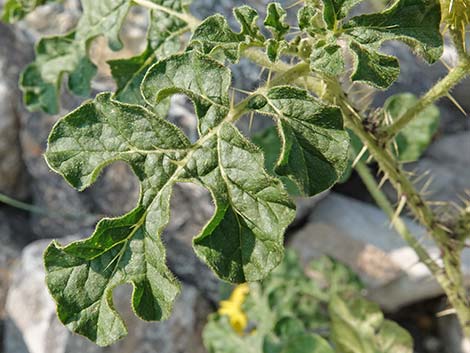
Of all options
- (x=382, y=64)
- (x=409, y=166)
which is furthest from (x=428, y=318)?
(x=382, y=64)

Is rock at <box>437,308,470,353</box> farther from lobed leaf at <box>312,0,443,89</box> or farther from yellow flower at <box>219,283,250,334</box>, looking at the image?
lobed leaf at <box>312,0,443,89</box>

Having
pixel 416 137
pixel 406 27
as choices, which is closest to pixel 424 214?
pixel 406 27

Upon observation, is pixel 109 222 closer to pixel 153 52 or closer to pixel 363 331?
pixel 153 52

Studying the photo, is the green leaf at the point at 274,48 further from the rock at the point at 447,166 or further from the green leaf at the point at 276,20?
the rock at the point at 447,166

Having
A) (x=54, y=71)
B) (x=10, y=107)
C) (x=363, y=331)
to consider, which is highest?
(x=54, y=71)

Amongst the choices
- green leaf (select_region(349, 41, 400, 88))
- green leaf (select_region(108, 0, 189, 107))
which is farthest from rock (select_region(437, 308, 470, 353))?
green leaf (select_region(349, 41, 400, 88))

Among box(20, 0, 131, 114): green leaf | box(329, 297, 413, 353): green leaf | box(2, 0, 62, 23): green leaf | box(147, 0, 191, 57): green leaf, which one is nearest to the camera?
box(147, 0, 191, 57): green leaf
